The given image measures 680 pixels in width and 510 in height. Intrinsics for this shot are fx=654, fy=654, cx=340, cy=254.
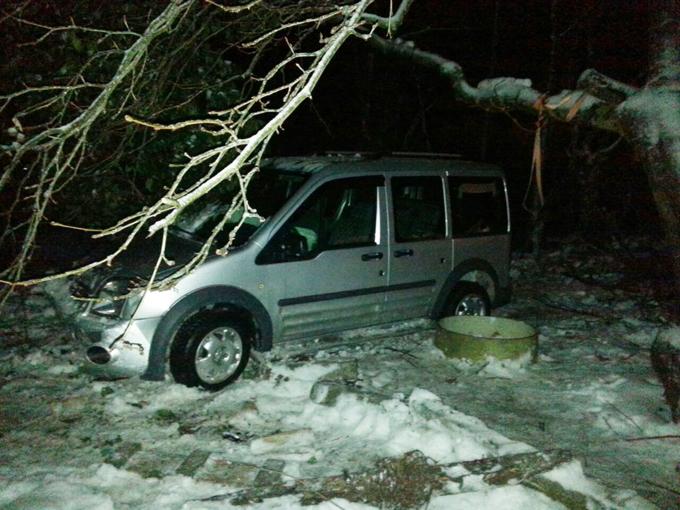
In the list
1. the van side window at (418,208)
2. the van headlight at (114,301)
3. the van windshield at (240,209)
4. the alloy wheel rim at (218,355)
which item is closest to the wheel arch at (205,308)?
the alloy wheel rim at (218,355)

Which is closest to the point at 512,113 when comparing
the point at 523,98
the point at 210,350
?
the point at 523,98

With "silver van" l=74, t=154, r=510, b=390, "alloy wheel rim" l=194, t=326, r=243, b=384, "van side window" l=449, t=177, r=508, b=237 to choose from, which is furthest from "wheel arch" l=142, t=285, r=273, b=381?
"van side window" l=449, t=177, r=508, b=237

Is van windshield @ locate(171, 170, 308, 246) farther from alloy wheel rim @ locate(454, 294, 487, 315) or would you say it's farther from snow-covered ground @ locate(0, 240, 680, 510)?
alloy wheel rim @ locate(454, 294, 487, 315)

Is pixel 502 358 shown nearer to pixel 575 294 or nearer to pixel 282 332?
pixel 282 332

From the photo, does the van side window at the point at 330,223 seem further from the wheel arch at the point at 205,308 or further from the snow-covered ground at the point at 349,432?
the snow-covered ground at the point at 349,432

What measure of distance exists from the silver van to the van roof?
0.05 ft

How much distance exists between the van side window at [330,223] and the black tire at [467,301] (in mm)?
1406

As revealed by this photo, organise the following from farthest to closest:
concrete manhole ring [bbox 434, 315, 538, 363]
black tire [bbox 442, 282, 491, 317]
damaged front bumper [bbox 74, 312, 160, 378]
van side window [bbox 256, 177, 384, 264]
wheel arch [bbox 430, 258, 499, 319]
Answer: black tire [bbox 442, 282, 491, 317] → wheel arch [bbox 430, 258, 499, 319] → concrete manhole ring [bbox 434, 315, 538, 363] → van side window [bbox 256, 177, 384, 264] → damaged front bumper [bbox 74, 312, 160, 378]

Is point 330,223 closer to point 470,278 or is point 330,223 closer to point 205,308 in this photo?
point 205,308

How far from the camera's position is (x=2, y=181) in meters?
3.88

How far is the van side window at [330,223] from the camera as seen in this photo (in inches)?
226

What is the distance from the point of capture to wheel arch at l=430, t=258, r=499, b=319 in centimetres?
707

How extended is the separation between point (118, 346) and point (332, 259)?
2.00m

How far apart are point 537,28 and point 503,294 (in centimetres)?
956
